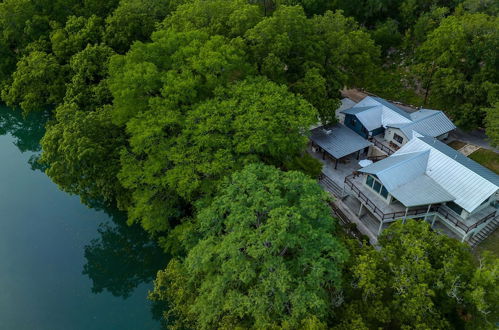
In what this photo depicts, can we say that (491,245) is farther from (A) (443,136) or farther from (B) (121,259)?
(B) (121,259)

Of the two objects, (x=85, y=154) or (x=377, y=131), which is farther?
(x=377, y=131)

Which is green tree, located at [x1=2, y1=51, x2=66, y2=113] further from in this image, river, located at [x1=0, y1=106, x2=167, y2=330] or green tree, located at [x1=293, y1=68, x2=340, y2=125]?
green tree, located at [x1=293, y1=68, x2=340, y2=125]

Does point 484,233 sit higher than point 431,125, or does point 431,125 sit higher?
point 431,125

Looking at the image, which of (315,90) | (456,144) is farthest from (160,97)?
(456,144)

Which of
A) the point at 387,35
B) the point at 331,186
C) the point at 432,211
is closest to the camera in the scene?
the point at 432,211

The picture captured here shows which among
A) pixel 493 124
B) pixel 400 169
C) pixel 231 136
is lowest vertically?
pixel 400 169

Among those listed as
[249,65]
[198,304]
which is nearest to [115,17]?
[249,65]

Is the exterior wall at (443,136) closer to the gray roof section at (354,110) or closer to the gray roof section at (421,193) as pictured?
the gray roof section at (354,110)

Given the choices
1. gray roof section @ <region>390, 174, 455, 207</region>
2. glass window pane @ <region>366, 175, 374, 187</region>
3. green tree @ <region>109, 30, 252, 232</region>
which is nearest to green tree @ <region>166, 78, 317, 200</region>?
green tree @ <region>109, 30, 252, 232</region>
